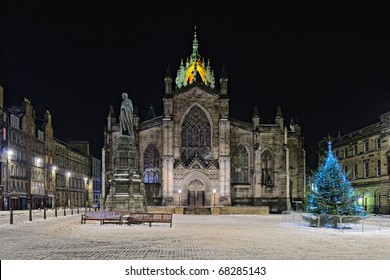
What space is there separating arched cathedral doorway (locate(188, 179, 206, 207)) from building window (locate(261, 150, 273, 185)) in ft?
25.0

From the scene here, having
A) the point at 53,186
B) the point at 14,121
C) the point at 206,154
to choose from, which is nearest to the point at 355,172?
the point at 206,154

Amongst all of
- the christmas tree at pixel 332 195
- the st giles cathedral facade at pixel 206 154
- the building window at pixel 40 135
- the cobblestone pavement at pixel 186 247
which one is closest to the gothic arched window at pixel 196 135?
the st giles cathedral facade at pixel 206 154

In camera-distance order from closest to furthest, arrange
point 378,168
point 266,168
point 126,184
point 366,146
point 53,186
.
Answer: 1. point 126,184
2. point 378,168
3. point 366,146
4. point 266,168
5. point 53,186

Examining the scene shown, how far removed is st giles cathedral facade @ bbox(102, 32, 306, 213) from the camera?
57.8 metres

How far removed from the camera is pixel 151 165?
5938 centimetres

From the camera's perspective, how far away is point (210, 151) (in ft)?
194

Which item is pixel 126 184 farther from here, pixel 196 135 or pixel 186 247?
pixel 196 135

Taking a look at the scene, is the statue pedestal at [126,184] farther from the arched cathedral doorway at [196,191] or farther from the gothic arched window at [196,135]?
the gothic arched window at [196,135]

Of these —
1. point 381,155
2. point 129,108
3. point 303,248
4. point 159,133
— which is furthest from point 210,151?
point 303,248

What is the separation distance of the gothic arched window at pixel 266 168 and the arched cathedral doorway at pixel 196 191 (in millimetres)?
7628

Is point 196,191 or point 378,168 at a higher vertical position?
point 378,168

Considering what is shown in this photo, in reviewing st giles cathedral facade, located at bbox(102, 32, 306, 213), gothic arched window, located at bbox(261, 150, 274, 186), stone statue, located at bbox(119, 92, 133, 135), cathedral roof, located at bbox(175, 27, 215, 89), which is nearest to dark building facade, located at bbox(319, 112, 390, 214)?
st giles cathedral facade, located at bbox(102, 32, 306, 213)

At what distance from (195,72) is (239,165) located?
3142 cm
